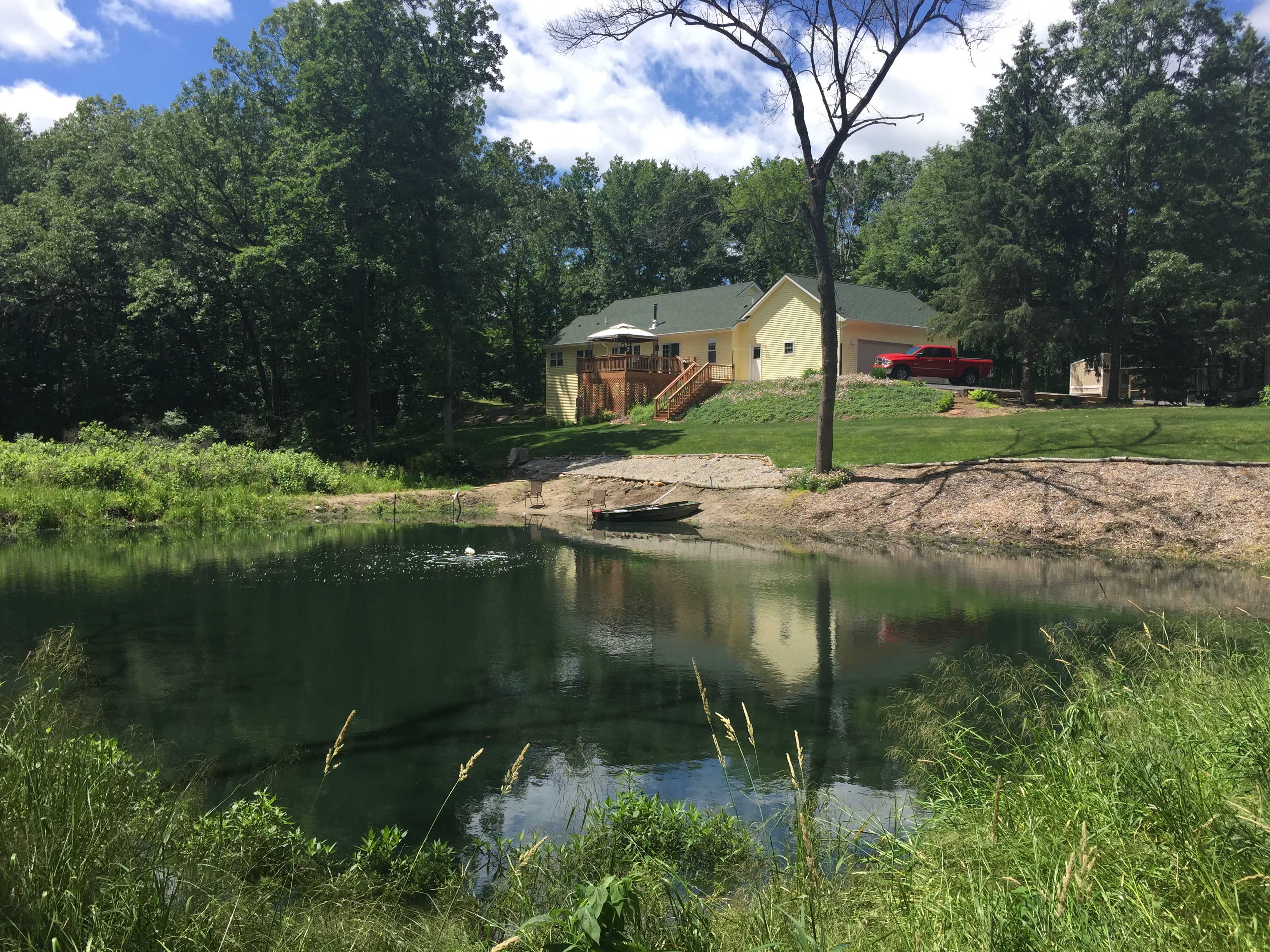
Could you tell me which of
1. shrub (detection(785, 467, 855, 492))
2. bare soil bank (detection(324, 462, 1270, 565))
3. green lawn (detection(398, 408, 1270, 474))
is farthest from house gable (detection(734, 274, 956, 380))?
bare soil bank (detection(324, 462, 1270, 565))

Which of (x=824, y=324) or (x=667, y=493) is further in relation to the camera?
(x=667, y=493)

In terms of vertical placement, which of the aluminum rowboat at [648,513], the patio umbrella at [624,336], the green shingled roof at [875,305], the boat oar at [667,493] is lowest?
the aluminum rowboat at [648,513]

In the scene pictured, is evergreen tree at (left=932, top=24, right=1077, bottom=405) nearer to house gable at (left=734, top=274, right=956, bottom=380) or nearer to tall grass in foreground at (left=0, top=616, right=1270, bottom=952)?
house gable at (left=734, top=274, right=956, bottom=380)

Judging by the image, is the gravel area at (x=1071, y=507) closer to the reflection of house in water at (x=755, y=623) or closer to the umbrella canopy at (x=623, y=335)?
the reflection of house in water at (x=755, y=623)

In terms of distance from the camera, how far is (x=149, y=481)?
26.5m

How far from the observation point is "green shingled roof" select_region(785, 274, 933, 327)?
157ft

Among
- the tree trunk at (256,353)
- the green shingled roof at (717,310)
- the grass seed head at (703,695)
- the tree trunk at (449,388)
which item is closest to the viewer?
the grass seed head at (703,695)

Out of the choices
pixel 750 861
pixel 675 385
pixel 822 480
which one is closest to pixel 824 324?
pixel 822 480

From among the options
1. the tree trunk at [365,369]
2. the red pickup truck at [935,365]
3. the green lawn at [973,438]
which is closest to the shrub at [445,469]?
the green lawn at [973,438]

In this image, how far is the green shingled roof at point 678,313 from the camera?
52.9 m

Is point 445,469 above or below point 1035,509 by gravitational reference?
above

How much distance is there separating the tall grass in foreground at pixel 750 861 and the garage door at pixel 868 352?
4150 centimetres

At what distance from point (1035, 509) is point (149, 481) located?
80.0ft

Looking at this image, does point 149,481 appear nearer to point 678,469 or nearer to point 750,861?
point 678,469
